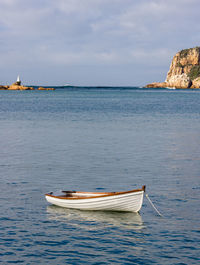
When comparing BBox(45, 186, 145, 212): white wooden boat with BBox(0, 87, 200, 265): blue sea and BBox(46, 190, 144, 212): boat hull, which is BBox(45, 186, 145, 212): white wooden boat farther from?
BBox(0, 87, 200, 265): blue sea

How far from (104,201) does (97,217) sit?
82 cm

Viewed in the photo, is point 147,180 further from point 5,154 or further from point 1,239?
point 5,154

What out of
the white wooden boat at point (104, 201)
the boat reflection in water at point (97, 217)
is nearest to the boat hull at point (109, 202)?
the white wooden boat at point (104, 201)

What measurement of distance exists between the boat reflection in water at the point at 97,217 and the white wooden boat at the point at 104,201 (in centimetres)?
24

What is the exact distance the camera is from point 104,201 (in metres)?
19.1

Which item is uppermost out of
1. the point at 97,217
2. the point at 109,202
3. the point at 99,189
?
the point at 109,202

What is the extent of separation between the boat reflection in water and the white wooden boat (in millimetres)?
242

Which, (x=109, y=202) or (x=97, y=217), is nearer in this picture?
(x=97, y=217)

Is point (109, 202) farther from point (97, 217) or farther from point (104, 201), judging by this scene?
point (97, 217)

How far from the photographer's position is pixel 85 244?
15695mm

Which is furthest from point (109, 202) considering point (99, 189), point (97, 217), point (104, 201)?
point (99, 189)

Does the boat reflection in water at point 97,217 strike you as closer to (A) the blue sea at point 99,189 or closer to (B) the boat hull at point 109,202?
(A) the blue sea at point 99,189

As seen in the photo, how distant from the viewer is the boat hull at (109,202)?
733 inches

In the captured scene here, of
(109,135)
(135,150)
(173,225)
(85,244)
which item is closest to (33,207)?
(85,244)
